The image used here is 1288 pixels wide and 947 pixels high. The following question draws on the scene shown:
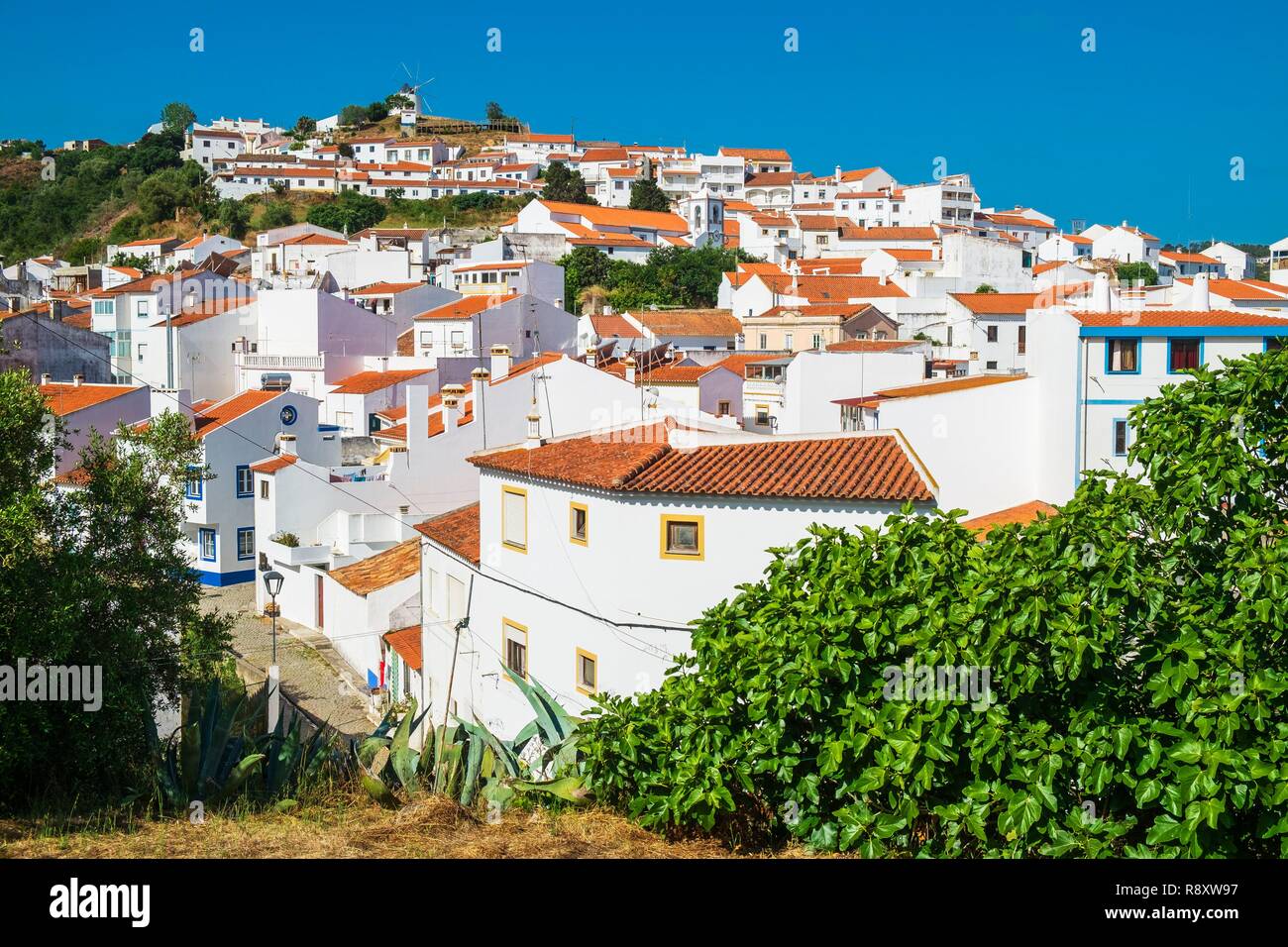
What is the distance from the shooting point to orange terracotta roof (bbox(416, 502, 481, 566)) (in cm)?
2156

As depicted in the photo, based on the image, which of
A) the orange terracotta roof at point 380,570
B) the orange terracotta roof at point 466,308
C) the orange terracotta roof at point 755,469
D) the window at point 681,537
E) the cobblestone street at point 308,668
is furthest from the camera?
the orange terracotta roof at point 466,308

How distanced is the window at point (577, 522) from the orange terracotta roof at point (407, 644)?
17.9ft

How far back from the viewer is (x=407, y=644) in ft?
78.1

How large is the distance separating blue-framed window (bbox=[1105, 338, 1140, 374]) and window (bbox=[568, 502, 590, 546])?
9.70 metres

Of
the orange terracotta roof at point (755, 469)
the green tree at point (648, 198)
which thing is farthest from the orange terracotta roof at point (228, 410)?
the green tree at point (648, 198)

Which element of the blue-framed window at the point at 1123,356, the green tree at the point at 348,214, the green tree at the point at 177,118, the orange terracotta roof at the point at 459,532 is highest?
the green tree at the point at 177,118

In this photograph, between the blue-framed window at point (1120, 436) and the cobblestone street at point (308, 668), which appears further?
the cobblestone street at point (308, 668)

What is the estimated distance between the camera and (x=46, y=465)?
39.7 feet

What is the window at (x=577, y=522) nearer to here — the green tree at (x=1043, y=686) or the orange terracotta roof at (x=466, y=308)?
the green tree at (x=1043, y=686)

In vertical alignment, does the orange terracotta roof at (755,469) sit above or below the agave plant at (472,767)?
above

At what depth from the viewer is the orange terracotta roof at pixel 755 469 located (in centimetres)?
1686

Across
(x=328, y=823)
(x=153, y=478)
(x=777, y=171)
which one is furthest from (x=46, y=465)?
(x=777, y=171)

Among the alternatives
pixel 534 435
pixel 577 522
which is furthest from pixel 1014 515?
pixel 534 435
